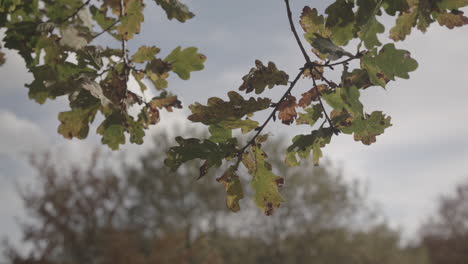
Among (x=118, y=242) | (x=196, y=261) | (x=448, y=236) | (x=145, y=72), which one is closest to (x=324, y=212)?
(x=196, y=261)

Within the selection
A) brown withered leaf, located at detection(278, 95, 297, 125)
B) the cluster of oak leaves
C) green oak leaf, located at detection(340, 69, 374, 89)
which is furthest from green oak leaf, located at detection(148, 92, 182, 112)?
green oak leaf, located at detection(340, 69, 374, 89)

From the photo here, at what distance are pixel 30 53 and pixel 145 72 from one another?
601 millimetres

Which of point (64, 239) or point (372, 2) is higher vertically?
point (64, 239)

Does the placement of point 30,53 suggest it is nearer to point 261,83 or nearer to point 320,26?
point 261,83

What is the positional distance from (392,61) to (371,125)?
1.49ft

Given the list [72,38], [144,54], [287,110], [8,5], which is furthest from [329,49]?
[8,5]

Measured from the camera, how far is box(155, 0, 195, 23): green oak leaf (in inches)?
85.8

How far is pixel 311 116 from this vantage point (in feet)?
7.16

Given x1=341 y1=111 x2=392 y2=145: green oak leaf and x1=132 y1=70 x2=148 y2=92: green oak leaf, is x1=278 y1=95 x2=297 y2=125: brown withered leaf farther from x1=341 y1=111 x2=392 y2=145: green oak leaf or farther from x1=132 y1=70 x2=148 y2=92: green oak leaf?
x1=132 y1=70 x2=148 y2=92: green oak leaf

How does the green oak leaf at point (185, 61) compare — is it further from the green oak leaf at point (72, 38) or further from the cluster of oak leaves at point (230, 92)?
the green oak leaf at point (72, 38)

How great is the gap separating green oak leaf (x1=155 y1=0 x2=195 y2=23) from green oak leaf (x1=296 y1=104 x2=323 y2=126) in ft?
2.63

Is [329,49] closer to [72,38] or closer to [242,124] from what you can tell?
[242,124]

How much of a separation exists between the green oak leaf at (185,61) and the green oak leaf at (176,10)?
17 cm

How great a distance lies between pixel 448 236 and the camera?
3625 centimetres
